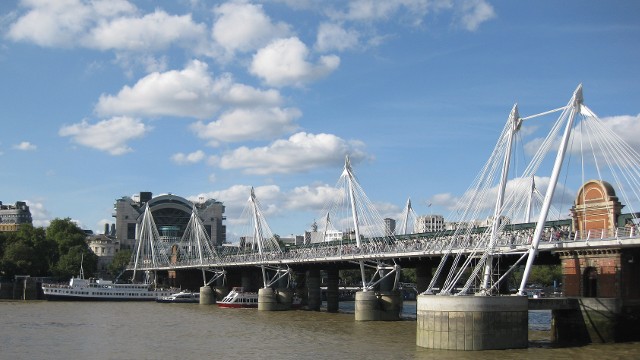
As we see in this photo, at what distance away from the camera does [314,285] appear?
118 m

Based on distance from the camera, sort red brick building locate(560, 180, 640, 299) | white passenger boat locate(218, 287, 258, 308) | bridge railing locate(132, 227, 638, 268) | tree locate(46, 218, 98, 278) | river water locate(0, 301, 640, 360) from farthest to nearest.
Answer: tree locate(46, 218, 98, 278)
white passenger boat locate(218, 287, 258, 308)
bridge railing locate(132, 227, 638, 268)
red brick building locate(560, 180, 640, 299)
river water locate(0, 301, 640, 360)

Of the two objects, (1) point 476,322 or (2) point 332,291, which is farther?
(2) point 332,291

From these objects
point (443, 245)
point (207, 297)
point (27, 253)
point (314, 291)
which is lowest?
point (207, 297)

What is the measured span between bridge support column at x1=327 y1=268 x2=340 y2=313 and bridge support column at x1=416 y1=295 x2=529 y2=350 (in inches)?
2265

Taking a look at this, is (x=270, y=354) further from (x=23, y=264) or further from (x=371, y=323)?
(x=23, y=264)

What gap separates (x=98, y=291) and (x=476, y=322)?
10471 centimetres

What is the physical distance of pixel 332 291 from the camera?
11362cm

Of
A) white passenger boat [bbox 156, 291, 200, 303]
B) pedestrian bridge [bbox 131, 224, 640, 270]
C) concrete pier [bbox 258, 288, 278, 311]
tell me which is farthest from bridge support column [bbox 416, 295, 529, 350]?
white passenger boat [bbox 156, 291, 200, 303]

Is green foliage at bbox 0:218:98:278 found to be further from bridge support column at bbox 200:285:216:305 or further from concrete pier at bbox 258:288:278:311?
concrete pier at bbox 258:288:278:311

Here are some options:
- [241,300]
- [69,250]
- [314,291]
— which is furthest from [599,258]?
[69,250]

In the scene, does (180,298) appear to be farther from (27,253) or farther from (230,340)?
(230,340)

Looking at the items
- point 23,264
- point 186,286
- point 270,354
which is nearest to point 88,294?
point 23,264

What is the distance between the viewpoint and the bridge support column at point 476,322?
52500 mm

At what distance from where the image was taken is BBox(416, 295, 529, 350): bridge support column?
172ft
